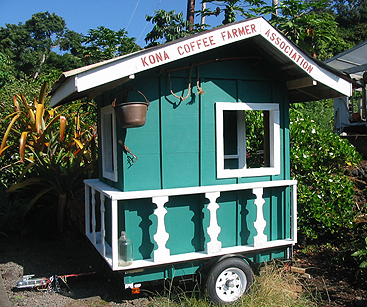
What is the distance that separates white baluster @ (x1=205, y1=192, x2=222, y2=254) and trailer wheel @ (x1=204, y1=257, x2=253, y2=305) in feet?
0.56

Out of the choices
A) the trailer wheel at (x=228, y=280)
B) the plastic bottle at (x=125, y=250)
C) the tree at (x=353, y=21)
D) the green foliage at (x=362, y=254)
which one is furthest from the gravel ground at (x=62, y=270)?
the tree at (x=353, y=21)

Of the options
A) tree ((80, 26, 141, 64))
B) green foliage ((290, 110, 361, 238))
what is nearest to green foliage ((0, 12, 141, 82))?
tree ((80, 26, 141, 64))

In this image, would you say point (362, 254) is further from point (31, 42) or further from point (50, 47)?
point (50, 47)

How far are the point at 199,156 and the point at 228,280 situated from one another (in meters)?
1.41

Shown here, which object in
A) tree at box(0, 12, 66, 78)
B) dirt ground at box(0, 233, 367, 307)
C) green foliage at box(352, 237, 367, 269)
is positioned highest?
tree at box(0, 12, 66, 78)

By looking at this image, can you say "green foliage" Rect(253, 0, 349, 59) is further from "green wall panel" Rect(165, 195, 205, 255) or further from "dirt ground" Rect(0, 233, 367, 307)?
"green wall panel" Rect(165, 195, 205, 255)

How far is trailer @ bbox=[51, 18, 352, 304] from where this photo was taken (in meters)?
3.86

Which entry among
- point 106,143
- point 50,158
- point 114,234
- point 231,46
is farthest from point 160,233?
point 50,158

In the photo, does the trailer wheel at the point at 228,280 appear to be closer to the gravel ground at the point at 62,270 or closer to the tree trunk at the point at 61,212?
the gravel ground at the point at 62,270

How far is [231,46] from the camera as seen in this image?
436 cm

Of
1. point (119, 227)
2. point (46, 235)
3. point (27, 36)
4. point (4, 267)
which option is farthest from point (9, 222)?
point (27, 36)

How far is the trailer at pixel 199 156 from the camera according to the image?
3859mm

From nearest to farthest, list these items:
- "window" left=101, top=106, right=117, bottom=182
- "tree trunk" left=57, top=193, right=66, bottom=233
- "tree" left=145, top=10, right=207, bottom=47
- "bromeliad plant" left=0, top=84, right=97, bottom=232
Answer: "window" left=101, top=106, right=117, bottom=182 < "tree trunk" left=57, top=193, right=66, bottom=233 < "bromeliad plant" left=0, top=84, right=97, bottom=232 < "tree" left=145, top=10, right=207, bottom=47

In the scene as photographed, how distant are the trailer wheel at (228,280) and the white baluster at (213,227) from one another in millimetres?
171
